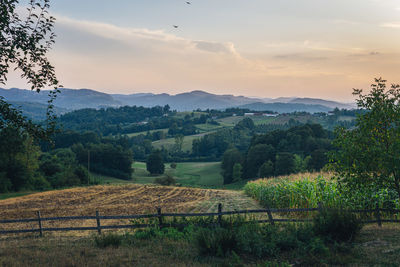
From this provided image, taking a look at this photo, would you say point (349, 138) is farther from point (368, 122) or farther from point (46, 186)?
point (46, 186)

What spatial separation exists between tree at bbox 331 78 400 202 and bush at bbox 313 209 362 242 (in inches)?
96.8

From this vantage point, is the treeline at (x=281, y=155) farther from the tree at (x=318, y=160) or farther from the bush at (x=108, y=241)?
the bush at (x=108, y=241)

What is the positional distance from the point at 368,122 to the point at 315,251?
631 cm

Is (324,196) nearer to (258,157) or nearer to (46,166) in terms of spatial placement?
(46,166)

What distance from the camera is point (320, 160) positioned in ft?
230

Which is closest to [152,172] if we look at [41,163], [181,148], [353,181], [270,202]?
[41,163]

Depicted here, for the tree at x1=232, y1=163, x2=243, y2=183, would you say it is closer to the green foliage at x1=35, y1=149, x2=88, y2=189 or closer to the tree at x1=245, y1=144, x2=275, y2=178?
the tree at x1=245, y1=144, x2=275, y2=178

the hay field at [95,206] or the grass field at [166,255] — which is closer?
the grass field at [166,255]

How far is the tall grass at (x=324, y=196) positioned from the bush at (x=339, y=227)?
289 cm

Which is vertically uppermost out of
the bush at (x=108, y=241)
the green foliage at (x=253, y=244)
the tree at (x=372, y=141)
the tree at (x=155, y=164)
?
the tree at (x=372, y=141)

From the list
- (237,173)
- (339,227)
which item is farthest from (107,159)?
(339,227)

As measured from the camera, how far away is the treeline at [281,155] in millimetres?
72125

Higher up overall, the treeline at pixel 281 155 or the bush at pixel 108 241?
the bush at pixel 108 241

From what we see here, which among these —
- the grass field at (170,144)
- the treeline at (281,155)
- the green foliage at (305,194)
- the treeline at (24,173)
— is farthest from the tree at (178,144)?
the green foliage at (305,194)
